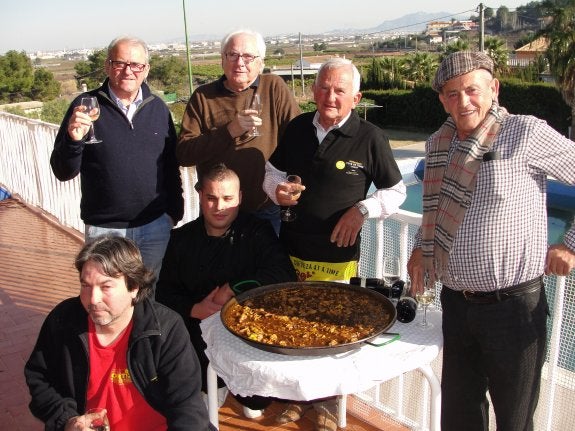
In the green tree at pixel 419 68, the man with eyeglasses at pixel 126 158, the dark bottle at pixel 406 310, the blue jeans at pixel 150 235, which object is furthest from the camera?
A: the green tree at pixel 419 68

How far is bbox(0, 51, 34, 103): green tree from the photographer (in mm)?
36344

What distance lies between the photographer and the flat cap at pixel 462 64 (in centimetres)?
183

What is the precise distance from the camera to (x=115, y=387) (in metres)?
1.87

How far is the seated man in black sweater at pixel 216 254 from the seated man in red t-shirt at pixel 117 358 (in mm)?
489

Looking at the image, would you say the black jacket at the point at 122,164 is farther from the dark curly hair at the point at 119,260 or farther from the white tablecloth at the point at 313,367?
the white tablecloth at the point at 313,367

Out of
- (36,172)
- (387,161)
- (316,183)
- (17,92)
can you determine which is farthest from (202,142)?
(17,92)

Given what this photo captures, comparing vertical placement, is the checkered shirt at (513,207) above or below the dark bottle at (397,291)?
above

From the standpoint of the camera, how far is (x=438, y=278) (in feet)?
6.77

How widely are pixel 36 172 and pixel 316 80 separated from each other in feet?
17.1

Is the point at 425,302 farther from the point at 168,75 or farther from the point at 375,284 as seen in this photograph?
the point at 168,75

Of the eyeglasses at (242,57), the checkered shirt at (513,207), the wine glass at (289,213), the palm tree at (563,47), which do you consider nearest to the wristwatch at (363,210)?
the wine glass at (289,213)

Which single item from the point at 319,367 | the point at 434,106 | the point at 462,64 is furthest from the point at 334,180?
the point at 434,106

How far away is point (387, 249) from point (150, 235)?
4.12ft

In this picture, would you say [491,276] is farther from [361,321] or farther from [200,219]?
[200,219]
